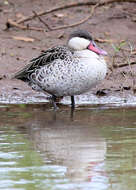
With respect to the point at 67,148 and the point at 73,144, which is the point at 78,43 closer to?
the point at 73,144

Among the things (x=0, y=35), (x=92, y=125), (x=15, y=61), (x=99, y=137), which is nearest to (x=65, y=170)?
(x=99, y=137)

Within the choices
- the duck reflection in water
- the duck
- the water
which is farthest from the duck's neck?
the duck reflection in water

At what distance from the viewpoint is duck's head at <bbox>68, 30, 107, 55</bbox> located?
9.64 metres

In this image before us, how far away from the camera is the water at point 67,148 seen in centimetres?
574

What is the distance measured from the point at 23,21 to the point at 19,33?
24cm

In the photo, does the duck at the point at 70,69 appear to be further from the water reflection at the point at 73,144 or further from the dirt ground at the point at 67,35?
the dirt ground at the point at 67,35

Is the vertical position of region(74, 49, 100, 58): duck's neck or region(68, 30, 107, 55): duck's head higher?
region(68, 30, 107, 55): duck's head

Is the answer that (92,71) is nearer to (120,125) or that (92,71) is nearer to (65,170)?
(120,125)

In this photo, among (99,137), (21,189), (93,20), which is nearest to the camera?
(21,189)

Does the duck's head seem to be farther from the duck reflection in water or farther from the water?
the duck reflection in water

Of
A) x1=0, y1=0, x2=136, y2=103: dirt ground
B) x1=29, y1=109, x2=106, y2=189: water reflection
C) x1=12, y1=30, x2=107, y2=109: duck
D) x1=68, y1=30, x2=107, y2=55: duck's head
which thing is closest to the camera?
x1=29, y1=109, x2=106, y2=189: water reflection

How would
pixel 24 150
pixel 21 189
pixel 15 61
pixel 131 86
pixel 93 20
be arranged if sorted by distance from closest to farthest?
pixel 21 189 → pixel 24 150 → pixel 131 86 → pixel 15 61 → pixel 93 20

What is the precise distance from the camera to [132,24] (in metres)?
13.4

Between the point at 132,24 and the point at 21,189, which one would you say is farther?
the point at 132,24
